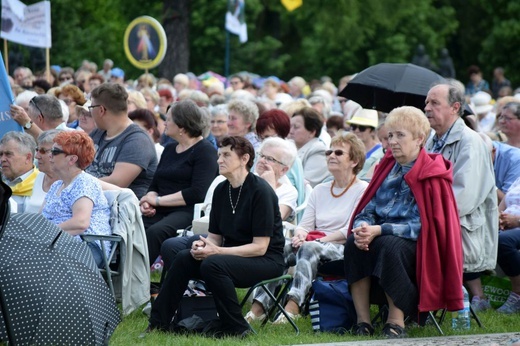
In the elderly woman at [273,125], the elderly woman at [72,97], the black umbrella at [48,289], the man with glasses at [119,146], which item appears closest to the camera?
the black umbrella at [48,289]

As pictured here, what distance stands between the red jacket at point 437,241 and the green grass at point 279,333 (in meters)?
0.41

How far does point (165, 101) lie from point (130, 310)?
9.52 meters

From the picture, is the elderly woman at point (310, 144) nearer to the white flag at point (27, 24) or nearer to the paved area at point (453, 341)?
the paved area at point (453, 341)

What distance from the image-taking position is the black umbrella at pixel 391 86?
11.0 meters

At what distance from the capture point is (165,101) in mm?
18219

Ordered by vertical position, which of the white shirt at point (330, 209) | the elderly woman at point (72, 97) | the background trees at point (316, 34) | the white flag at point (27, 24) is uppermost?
the white flag at point (27, 24)

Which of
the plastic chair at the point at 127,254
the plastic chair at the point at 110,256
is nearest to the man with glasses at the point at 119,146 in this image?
the plastic chair at the point at 127,254

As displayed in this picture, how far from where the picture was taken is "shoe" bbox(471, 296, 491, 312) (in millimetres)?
9430

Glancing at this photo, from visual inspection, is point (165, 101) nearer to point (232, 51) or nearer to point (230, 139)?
point (230, 139)

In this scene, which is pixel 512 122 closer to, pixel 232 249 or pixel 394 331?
pixel 394 331

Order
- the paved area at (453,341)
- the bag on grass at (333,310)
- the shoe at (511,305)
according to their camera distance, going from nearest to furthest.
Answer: the paved area at (453,341)
the bag on grass at (333,310)
the shoe at (511,305)

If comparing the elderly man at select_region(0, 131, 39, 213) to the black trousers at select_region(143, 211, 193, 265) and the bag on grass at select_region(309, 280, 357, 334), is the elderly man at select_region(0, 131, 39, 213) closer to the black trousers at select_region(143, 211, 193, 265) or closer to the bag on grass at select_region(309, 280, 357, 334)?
the black trousers at select_region(143, 211, 193, 265)

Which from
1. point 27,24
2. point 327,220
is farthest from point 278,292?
point 27,24

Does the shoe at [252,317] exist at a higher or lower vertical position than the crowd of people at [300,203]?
lower
